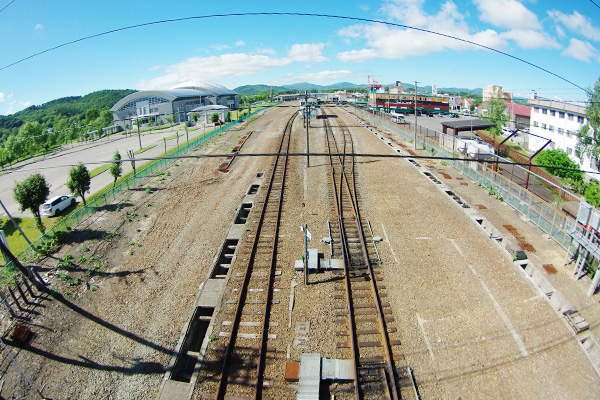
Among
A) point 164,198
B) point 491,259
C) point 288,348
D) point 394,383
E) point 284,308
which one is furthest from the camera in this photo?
point 164,198

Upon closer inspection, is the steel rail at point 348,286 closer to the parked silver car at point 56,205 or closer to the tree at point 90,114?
the parked silver car at point 56,205

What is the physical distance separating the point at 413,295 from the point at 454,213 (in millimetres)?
7582

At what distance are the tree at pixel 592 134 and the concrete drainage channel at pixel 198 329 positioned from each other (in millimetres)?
32305

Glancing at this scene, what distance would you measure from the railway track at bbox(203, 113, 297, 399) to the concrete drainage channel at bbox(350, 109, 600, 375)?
8.48 meters

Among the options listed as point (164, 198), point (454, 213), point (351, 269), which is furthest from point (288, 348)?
point (164, 198)

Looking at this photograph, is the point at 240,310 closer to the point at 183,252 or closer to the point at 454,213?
the point at 183,252

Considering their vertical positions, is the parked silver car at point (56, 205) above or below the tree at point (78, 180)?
below

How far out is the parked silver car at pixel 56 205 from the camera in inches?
929

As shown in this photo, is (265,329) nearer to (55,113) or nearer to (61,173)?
(61,173)

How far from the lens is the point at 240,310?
1030 cm

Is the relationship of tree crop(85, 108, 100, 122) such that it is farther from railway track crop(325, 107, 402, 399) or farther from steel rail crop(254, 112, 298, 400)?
railway track crop(325, 107, 402, 399)

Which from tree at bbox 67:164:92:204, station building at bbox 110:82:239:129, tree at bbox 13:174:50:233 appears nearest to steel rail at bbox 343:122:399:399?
tree at bbox 13:174:50:233

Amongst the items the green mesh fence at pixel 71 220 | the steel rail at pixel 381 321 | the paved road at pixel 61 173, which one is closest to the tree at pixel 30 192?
the paved road at pixel 61 173

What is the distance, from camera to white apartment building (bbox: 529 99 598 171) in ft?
111
